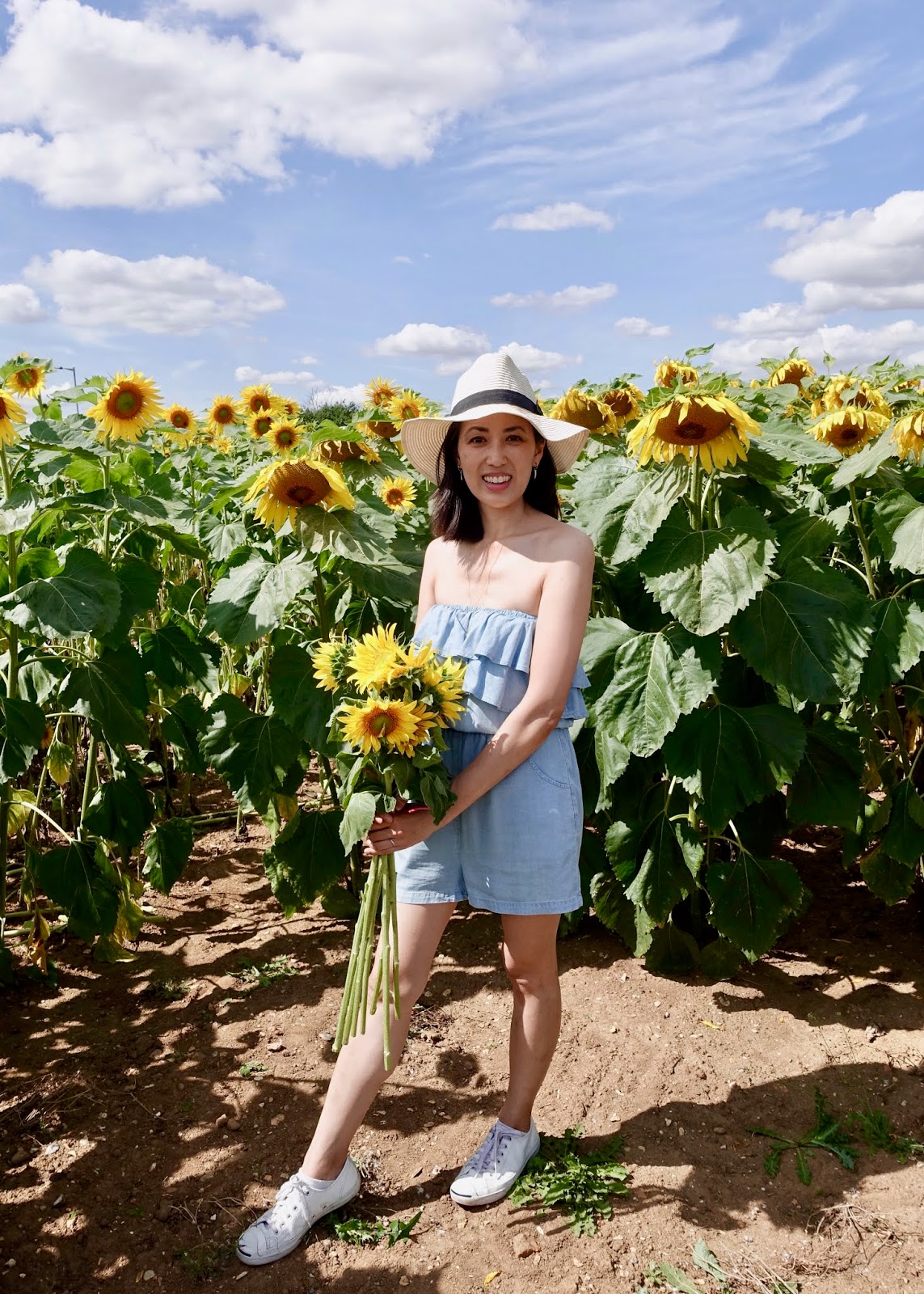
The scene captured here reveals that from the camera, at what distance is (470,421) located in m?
2.00

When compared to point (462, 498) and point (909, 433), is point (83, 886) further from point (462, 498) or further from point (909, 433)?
point (909, 433)

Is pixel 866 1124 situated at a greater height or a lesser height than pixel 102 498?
lesser

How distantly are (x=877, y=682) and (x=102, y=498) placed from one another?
211 centimetres

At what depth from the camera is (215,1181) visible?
2254 millimetres

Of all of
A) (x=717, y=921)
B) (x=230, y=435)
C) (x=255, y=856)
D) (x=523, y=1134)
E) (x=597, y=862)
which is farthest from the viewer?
(x=230, y=435)

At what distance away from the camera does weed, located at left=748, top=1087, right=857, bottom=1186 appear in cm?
228

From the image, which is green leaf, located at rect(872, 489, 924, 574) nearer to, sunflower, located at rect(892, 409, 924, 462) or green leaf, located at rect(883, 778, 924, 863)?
sunflower, located at rect(892, 409, 924, 462)

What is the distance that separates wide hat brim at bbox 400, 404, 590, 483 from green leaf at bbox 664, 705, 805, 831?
2.65 feet

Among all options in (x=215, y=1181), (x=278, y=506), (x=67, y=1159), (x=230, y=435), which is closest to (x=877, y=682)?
(x=278, y=506)

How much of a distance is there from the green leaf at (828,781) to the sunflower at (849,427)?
90 centimetres

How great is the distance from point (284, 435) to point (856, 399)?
193cm

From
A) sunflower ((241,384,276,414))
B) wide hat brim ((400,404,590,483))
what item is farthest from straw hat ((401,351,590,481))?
sunflower ((241,384,276,414))

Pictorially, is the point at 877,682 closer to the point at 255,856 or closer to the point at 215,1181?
the point at 215,1181

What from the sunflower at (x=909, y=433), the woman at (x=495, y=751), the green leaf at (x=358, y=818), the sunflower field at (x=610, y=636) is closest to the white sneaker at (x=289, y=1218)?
the woman at (x=495, y=751)
